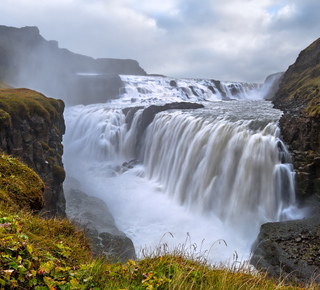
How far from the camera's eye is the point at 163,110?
27781 mm

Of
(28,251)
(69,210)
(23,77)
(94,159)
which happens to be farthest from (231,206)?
(23,77)

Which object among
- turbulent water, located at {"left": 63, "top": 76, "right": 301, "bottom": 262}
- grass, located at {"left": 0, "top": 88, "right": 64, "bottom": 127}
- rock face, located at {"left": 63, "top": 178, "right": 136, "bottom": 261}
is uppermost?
grass, located at {"left": 0, "top": 88, "right": 64, "bottom": 127}

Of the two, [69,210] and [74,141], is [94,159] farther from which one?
[69,210]

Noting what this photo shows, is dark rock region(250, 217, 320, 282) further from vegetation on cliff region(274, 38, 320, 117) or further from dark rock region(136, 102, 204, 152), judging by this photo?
dark rock region(136, 102, 204, 152)

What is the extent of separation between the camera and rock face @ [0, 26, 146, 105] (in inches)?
2156

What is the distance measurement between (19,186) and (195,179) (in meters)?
12.7

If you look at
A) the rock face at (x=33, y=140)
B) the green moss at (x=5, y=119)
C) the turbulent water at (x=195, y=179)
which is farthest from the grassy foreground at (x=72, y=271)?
the green moss at (x=5, y=119)

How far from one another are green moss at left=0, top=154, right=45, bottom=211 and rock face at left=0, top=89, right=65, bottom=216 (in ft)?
16.0

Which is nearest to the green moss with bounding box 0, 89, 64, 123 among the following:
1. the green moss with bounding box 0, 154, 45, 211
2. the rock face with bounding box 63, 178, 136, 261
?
the rock face with bounding box 63, 178, 136, 261

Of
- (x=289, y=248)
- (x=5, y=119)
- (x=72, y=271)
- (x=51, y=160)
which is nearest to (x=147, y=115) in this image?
(x=51, y=160)

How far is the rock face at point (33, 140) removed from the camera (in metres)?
11.0

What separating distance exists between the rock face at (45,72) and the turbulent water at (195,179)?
90.4 ft

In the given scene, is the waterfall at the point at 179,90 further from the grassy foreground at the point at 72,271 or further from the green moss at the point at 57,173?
the grassy foreground at the point at 72,271

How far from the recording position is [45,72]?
246 ft
